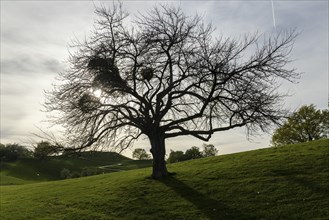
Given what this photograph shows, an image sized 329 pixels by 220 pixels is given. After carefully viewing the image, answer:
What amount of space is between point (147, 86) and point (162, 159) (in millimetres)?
6026

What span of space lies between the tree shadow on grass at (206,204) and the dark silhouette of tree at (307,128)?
50097 millimetres

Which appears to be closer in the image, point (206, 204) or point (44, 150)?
point (206, 204)

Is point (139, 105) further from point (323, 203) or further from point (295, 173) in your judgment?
point (323, 203)

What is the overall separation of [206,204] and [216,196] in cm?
163

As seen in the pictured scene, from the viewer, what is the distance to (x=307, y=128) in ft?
235

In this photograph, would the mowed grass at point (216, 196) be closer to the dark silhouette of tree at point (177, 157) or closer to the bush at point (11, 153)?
the dark silhouette of tree at point (177, 157)

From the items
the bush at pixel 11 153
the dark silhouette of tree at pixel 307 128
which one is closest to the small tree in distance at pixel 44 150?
the dark silhouette of tree at pixel 307 128

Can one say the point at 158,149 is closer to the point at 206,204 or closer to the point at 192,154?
the point at 206,204

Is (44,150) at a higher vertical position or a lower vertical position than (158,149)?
lower

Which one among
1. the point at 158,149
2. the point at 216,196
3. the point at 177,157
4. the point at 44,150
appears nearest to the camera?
the point at 216,196

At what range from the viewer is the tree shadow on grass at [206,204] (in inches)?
725

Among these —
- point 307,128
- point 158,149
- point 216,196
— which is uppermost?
point 307,128

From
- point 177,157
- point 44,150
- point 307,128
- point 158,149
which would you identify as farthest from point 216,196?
point 177,157

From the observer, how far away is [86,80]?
26.1 m
